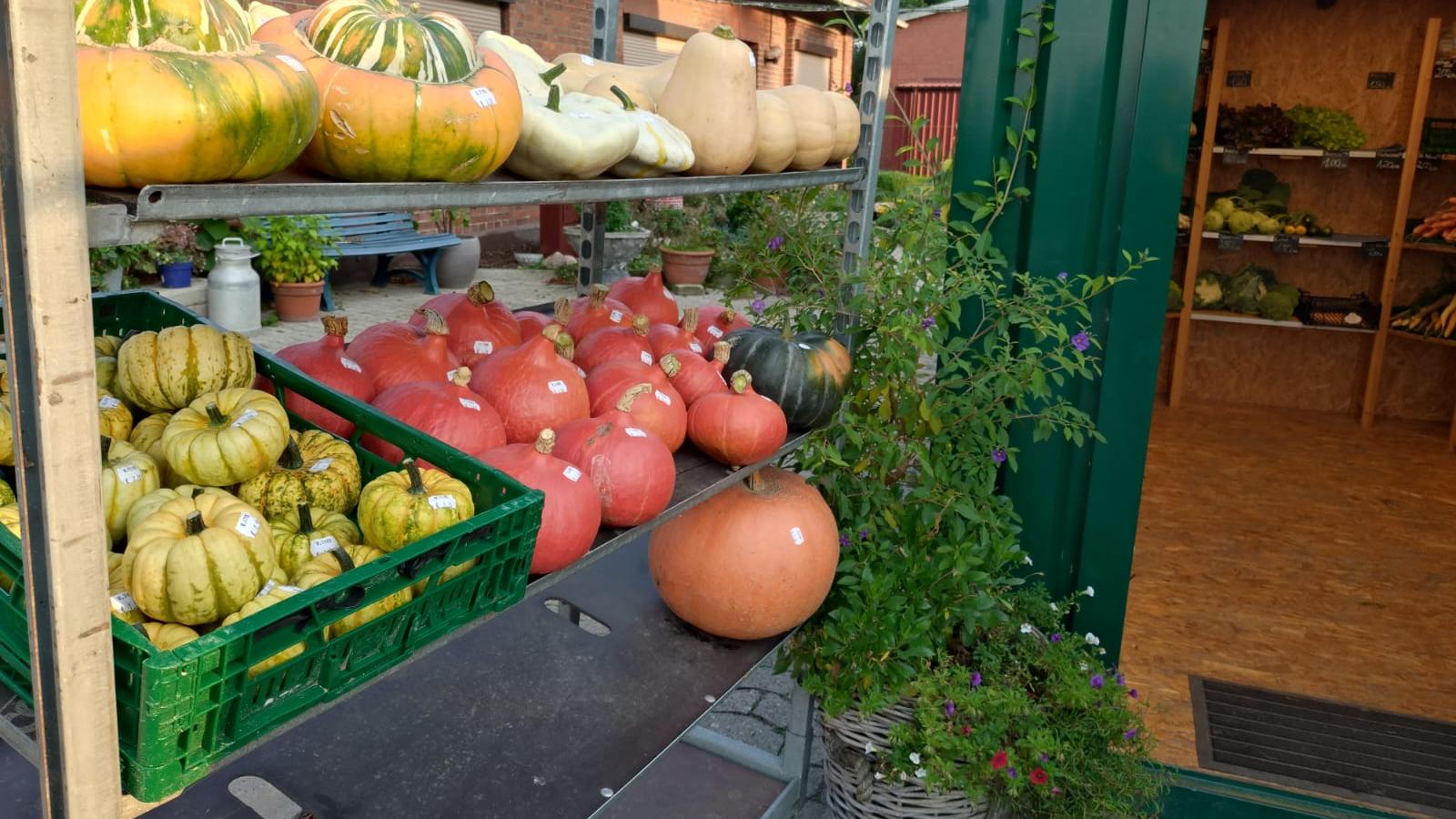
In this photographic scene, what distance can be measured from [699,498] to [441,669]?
88cm

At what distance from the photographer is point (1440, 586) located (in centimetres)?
447

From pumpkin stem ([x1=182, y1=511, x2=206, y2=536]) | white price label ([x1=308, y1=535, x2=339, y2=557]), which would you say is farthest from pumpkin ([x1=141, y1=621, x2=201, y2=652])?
white price label ([x1=308, y1=535, x2=339, y2=557])

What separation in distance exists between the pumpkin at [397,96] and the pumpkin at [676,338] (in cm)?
104

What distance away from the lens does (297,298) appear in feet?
28.5

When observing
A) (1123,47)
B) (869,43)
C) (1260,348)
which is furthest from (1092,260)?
(1260,348)

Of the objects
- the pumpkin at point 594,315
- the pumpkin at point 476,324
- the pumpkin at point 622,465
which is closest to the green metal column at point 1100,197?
the pumpkin at point 594,315

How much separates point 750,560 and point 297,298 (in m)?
7.06

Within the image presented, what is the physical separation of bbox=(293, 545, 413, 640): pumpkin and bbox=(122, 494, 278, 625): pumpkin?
6cm

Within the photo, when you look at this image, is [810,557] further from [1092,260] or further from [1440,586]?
Result: [1440,586]

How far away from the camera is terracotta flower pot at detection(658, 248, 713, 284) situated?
11.7 metres

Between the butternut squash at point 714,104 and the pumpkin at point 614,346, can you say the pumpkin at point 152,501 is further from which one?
the butternut squash at point 714,104

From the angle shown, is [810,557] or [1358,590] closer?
[810,557]

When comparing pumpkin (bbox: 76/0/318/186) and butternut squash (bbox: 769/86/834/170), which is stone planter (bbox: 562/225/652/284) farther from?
pumpkin (bbox: 76/0/318/186)

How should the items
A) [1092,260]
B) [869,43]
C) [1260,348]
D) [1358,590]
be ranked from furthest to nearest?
[1260,348], [1358,590], [1092,260], [869,43]
